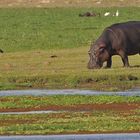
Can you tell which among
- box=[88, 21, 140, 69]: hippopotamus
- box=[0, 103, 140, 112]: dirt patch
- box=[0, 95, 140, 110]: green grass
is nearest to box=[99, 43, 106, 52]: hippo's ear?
box=[88, 21, 140, 69]: hippopotamus

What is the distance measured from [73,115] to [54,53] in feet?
43.3

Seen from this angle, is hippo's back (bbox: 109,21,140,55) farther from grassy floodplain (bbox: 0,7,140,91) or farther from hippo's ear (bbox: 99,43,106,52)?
grassy floodplain (bbox: 0,7,140,91)

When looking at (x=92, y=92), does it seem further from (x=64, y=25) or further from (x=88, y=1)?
(x=88, y=1)

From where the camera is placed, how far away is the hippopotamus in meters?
25.2

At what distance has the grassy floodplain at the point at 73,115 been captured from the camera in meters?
14.7

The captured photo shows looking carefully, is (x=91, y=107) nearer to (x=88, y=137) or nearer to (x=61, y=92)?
(x=61, y=92)

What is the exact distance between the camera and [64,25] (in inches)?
1625

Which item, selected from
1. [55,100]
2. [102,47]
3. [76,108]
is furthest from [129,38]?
[76,108]

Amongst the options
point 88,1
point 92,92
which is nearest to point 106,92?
point 92,92

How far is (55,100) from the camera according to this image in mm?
18688

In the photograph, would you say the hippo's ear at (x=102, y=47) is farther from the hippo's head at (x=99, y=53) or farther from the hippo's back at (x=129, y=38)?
the hippo's back at (x=129, y=38)

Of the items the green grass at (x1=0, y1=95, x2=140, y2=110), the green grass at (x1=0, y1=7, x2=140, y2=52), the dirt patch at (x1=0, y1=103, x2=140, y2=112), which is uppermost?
the dirt patch at (x1=0, y1=103, x2=140, y2=112)

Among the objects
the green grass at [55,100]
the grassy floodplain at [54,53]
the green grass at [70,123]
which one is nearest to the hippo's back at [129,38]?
the grassy floodplain at [54,53]

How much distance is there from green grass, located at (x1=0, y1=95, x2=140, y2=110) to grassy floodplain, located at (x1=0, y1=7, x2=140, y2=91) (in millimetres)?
2113
